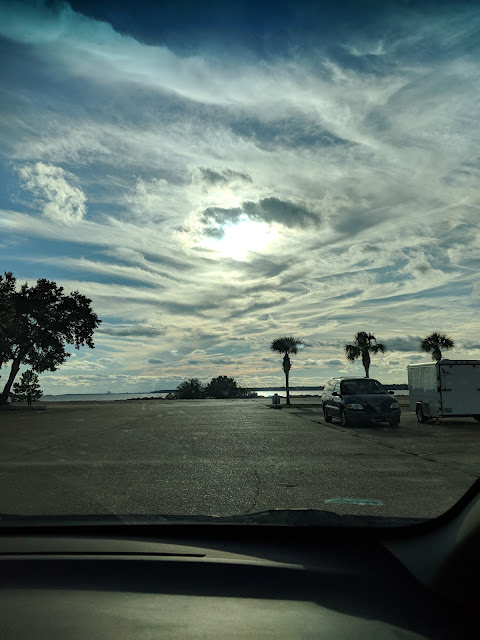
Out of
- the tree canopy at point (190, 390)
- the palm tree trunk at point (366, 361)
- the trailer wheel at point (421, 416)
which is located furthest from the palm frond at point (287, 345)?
the tree canopy at point (190, 390)

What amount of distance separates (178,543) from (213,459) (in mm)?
8438

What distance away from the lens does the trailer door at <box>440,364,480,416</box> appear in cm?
2158

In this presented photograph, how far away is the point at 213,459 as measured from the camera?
37.7 ft

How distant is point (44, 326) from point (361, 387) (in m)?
34.1

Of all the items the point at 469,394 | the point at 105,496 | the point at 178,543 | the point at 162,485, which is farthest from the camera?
the point at 469,394

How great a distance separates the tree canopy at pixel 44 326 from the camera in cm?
4734

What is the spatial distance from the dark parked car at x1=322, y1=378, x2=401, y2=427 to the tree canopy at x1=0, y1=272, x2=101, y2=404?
32.7m

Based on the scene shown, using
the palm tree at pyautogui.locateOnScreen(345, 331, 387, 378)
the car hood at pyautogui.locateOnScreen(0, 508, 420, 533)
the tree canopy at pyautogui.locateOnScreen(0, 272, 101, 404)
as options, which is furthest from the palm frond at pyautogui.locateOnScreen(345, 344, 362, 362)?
the car hood at pyautogui.locateOnScreen(0, 508, 420, 533)

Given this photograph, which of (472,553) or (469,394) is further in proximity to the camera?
(469,394)

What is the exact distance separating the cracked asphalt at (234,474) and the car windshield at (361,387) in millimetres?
5067

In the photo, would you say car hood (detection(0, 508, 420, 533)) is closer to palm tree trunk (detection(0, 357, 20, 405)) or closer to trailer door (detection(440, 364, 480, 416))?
trailer door (detection(440, 364, 480, 416))

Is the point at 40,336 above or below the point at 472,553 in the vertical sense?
above

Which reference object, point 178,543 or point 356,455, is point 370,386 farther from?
point 178,543

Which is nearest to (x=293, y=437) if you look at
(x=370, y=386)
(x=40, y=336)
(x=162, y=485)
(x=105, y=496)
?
(x=370, y=386)
